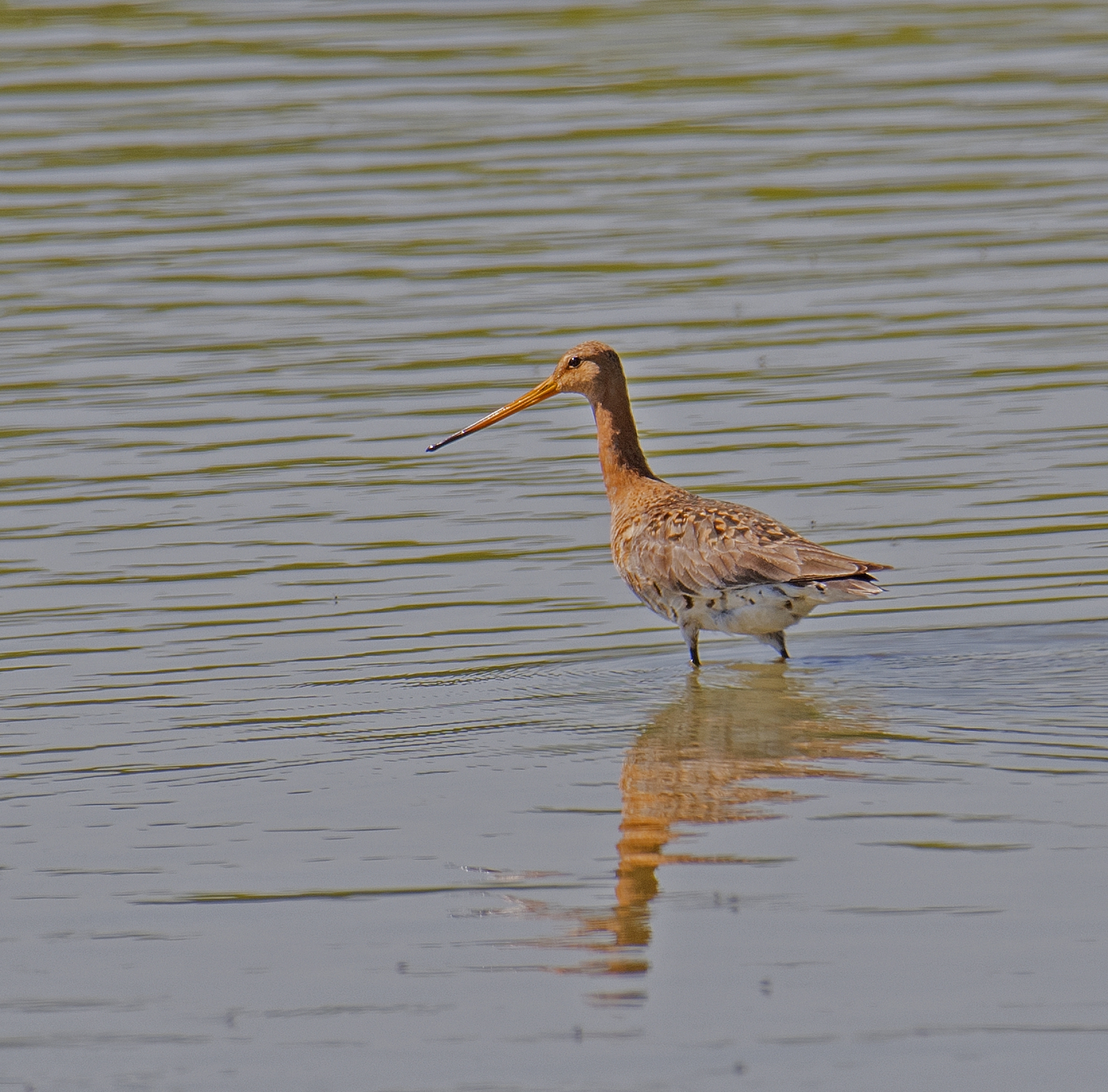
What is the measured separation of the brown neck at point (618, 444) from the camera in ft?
31.8

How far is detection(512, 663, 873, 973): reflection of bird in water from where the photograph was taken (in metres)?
5.71

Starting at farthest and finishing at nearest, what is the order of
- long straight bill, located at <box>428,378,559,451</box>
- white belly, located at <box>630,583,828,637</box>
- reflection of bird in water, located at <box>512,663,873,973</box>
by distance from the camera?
long straight bill, located at <box>428,378,559,451</box> < white belly, located at <box>630,583,828,637</box> < reflection of bird in water, located at <box>512,663,873,973</box>

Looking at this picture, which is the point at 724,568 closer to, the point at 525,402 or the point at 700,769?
the point at 700,769

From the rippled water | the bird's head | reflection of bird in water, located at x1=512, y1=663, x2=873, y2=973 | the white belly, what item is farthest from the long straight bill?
reflection of bird in water, located at x1=512, y1=663, x2=873, y2=973

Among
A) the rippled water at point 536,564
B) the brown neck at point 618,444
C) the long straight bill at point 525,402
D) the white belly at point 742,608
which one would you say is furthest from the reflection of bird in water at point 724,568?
the long straight bill at point 525,402

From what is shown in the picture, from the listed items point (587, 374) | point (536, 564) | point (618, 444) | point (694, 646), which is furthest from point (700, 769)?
point (587, 374)

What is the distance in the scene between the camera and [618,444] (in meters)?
9.74

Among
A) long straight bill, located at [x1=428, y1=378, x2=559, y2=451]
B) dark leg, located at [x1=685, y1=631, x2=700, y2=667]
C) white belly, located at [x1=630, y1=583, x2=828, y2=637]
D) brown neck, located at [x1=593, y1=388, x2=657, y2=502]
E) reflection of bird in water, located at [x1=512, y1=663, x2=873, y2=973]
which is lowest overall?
reflection of bird in water, located at [x1=512, y1=663, x2=873, y2=973]

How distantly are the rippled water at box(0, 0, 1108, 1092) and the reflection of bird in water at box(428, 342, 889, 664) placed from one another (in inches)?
9.2

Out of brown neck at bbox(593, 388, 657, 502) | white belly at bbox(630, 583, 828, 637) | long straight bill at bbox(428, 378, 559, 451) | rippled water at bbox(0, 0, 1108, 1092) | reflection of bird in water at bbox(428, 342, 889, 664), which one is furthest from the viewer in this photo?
long straight bill at bbox(428, 378, 559, 451)

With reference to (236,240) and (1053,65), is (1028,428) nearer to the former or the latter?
(236,240)

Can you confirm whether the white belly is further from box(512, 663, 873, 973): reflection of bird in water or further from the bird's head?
the bird's head

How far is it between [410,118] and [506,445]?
651cm

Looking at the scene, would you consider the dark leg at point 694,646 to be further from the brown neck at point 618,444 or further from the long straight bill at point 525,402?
the long straight bill at point 525,402
